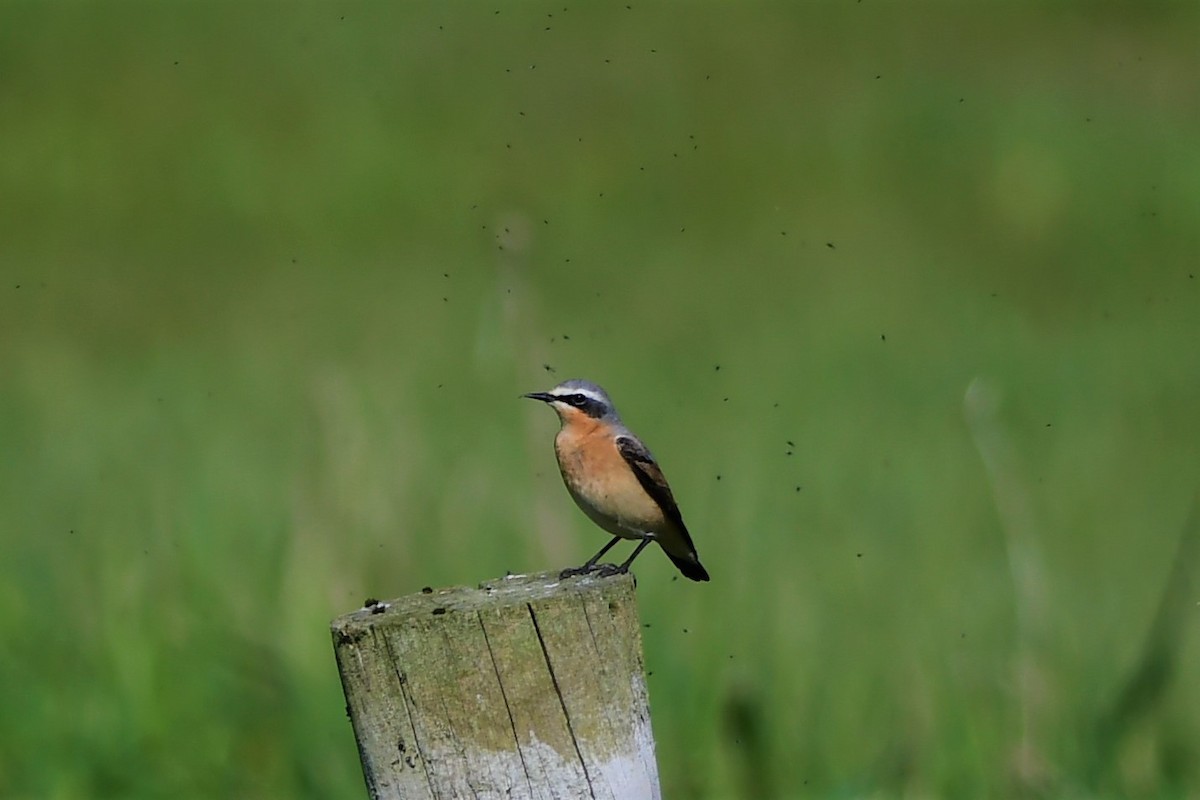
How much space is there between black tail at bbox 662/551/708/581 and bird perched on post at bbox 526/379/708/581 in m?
0.23

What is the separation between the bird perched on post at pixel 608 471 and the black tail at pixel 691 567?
0.23m

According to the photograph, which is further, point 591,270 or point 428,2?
point 428,2

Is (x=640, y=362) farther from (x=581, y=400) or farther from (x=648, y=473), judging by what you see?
(x=648, y=473)

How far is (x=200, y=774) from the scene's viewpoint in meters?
7.34

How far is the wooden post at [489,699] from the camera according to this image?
390cm

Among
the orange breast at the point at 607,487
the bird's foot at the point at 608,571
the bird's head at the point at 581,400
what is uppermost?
the bird's head at the point at 581,400

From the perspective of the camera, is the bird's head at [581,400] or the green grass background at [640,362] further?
the green grass background at [640,362]

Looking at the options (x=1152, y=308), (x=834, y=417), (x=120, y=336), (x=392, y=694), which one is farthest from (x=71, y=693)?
(x=1152, y=308)

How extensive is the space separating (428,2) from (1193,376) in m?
12.7

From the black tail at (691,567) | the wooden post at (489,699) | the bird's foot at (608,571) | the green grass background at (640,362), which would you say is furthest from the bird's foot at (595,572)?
the green grass background at (640,362)

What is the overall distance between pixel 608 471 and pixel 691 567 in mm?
769

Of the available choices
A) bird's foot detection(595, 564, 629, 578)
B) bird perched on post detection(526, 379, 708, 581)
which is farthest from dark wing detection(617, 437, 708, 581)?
bird's foot detection(595, 564, 629, 578)

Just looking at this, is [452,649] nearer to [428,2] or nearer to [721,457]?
[721,457]

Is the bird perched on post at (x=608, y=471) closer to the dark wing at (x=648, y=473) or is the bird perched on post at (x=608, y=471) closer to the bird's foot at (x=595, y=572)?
the dark wing at (x=648, y=473)
